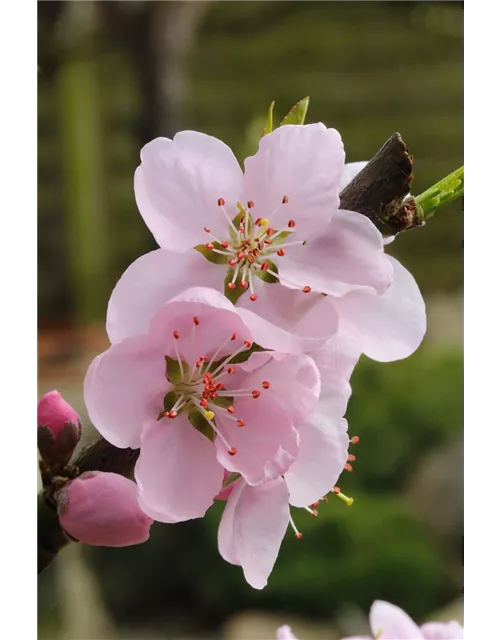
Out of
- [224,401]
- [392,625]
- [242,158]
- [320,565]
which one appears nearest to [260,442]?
[224,401]

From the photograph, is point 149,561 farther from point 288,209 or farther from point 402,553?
point 288,209

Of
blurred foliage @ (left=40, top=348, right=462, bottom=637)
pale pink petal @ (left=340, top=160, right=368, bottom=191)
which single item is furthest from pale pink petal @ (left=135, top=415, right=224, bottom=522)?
blurred foliage @ (left=40, top=348, right=462, bottom=637)

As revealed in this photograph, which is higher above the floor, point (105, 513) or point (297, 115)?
point (297, 115)

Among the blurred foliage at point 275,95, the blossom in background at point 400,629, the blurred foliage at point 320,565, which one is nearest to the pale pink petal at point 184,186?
the blossom in background at point 400,629

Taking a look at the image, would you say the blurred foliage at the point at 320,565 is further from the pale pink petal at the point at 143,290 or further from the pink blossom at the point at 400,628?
the pale pink petal at the point at 143,290

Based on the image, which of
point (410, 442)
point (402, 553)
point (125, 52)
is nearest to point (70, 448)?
point (125, 52)

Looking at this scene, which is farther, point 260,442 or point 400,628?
point 400,628

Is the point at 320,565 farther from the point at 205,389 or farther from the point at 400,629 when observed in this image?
the point at 205,389
